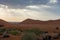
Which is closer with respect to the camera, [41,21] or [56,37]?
[56,37]

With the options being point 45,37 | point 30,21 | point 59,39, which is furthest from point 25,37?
point 30,21

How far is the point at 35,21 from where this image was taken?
9781 cm

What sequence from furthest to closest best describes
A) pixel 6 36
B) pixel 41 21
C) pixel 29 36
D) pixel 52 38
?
1. pixel 41 21
2. pixel 6 36
3. pixel 52 38
4. pixel 29 36

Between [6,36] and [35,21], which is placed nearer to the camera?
[6,36]

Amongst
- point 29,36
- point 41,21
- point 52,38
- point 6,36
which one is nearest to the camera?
point 29,36

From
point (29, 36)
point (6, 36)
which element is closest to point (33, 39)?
point (29, 36)

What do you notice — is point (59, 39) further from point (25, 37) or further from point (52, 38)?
point (25, 37)

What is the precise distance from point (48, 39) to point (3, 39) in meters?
7.84

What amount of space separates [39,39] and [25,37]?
114 inches

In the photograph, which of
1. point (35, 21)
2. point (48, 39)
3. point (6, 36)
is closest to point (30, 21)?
point (35, 21)

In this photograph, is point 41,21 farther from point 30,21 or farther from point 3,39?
point 3,39

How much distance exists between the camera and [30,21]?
9750cm

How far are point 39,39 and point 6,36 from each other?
7.91 meters

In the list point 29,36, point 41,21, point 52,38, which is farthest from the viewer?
point 41,21
